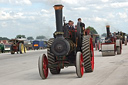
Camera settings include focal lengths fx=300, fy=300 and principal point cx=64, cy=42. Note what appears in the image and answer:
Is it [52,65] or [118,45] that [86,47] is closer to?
[52,65]

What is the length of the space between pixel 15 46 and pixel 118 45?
13.5 m

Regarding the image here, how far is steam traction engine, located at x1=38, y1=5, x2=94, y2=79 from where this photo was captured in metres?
9.28

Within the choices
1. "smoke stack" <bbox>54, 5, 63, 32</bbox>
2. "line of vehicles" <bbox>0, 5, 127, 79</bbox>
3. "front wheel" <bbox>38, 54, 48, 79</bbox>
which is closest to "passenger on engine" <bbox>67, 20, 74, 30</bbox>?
"line of vehicles" <bbox>0, 5, 127, 79</bbox>

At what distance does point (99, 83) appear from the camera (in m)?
8.04

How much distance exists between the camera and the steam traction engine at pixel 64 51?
9.28m

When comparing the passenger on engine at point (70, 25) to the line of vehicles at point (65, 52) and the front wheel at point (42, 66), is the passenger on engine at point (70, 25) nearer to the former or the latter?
the line of vehicles at point (65, 52)

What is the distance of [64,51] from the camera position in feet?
30.9

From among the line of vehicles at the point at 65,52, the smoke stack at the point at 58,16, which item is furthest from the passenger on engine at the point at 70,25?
the smoke stack at the point at 58,16

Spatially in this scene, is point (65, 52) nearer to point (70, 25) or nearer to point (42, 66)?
point (42, 66)

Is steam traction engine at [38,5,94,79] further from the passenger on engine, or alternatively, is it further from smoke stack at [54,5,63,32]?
the passenger on engine

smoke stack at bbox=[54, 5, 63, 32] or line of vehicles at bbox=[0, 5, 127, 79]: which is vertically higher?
smoke stack at bbox=[54, 5, 63, 32]

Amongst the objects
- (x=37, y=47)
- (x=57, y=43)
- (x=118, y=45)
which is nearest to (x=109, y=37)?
(x=118, y=45)

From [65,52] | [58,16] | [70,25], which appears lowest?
[65,52]

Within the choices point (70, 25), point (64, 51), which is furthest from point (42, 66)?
point (70, 25)
